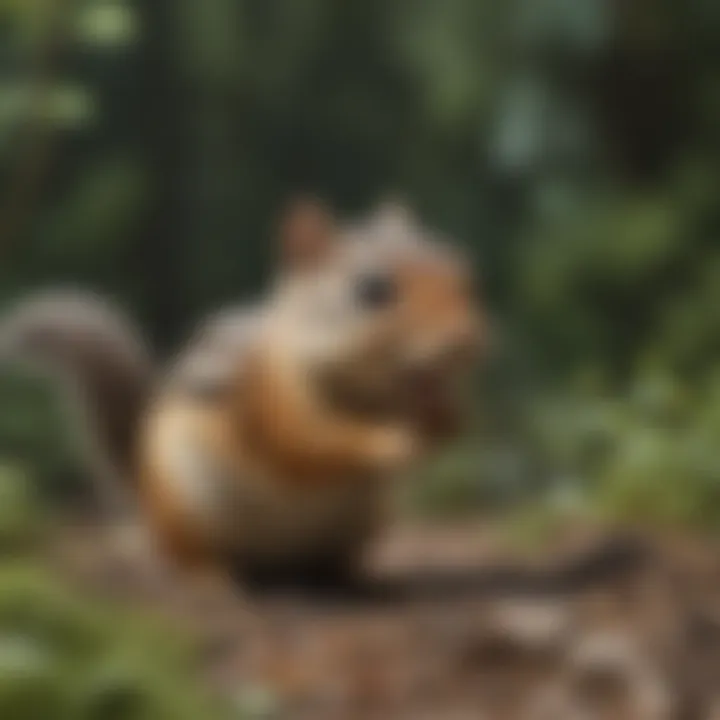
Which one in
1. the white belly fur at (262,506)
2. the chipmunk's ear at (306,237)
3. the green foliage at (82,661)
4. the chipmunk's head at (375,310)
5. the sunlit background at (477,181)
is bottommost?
the green foliage at (82,661)

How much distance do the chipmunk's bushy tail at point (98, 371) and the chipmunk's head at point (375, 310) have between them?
141 millimetres

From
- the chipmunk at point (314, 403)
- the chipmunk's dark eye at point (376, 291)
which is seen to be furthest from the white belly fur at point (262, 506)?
the chipmunk's dark eye at point (376, 291)

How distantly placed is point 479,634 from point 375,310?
0.69 ft

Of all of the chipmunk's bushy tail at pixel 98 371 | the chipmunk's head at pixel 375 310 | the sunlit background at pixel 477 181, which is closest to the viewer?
the chipmunk's head at pixel 375 310

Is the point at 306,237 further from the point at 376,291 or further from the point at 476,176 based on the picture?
the point at 476,176

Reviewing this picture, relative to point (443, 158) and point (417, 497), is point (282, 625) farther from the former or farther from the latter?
point (443, 158)

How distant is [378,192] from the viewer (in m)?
1.23

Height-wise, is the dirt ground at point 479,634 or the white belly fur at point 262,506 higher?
the white belly fur at point 262,506

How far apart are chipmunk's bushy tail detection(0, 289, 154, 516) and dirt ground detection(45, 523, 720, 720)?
0.22 feet

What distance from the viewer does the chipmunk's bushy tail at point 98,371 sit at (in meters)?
1.14

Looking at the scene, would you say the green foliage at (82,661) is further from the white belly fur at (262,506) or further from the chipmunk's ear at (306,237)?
the chipmunk's ear at (306,237)

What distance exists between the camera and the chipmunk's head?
40.5 inches

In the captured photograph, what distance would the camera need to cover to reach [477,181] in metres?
1.29

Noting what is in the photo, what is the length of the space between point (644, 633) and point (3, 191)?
58cm
